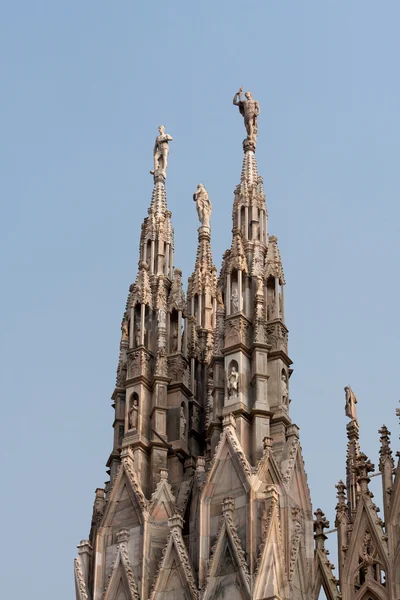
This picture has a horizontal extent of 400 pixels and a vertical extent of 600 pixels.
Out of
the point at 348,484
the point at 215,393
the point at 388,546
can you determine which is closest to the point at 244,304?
the point at 215,393

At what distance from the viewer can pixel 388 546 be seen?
27.4 metres

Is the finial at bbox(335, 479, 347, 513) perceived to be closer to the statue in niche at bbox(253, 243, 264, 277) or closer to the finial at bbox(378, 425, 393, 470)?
the finial at bbox(378, 425, 393, 470)

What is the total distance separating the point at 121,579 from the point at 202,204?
39.7 ft

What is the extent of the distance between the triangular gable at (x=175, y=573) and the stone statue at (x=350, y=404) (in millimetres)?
5159

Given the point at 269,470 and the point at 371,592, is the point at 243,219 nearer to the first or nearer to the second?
the point at 269,470

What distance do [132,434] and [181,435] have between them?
1230 millimetres

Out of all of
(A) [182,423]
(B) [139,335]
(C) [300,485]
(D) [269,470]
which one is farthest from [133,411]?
(C) [300,485]

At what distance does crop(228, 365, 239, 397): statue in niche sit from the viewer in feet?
96.6

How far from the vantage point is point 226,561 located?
2703 centimetres

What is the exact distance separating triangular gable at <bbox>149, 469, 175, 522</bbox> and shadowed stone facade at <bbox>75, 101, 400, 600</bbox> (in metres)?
0.03

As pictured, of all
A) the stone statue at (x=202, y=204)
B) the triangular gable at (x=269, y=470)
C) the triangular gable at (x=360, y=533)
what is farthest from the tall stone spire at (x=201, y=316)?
the triangular gable at (x=360, y=533)

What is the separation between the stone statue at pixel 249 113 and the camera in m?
34.2

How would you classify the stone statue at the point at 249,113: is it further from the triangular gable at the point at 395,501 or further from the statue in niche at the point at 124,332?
the triangular gable at the point at 395,501

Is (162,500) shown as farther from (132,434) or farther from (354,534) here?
(354,534)
